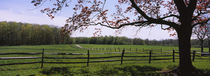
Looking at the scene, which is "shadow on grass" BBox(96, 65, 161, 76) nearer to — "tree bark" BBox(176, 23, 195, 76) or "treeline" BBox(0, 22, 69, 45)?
"tree bark" BBox(176, 23, 195, 76)

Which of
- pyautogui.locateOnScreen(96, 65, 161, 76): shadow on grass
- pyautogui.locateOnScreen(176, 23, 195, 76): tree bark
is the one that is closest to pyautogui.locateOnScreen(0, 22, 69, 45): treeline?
pyautogui.locateOnScreen(96, 65, 161, 76): shadow on grass

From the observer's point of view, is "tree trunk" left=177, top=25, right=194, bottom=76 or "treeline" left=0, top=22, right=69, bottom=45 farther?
"treeline" left=0, top=22, right=69, bottom=45

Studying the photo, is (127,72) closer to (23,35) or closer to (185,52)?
(185,52)

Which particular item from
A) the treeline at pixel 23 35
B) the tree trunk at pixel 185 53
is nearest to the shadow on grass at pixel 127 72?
the tree trunk at pixel 185 53

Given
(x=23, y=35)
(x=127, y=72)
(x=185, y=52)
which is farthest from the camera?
(x=23, y=35)

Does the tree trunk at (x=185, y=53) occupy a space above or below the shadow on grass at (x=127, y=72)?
above

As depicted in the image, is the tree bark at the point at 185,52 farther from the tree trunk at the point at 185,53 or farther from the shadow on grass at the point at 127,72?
the shadow on grass at the point at 127,72

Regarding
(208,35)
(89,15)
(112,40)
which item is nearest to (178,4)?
(89,15)

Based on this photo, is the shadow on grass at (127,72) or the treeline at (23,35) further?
the treeline at (23,35)

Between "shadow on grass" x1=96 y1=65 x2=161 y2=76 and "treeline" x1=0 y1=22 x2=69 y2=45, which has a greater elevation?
"treeline" x1=0 y1=22 x2=69 y2=45

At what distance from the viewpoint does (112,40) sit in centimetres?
11862

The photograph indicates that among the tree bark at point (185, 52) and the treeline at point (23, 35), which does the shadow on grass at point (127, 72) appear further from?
the treeline at point (23, 35)

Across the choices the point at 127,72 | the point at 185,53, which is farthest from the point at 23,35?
the point at 185,53

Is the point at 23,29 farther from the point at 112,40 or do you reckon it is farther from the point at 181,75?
the point at 181,75
